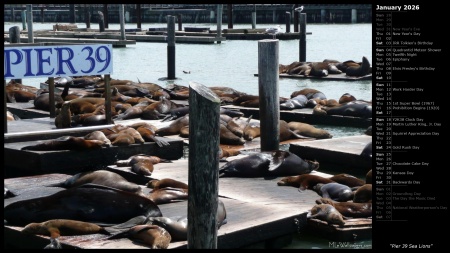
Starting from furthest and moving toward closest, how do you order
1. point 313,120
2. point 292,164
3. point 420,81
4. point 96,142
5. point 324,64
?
point 324,64 → point 313,120 → point 96,142 → point 292,164 → point 420,81

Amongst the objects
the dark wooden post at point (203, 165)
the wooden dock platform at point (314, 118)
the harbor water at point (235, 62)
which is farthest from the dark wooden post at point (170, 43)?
the dark wooden post at point (203, 165)

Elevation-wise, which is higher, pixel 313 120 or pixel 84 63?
pixel 84 63

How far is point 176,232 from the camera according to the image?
A: 6.08m

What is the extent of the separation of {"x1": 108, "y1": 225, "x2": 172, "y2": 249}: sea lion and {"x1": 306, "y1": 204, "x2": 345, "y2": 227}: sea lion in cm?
142

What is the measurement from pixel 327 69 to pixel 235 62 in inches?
406

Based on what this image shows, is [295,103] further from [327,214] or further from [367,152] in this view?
[327,214]

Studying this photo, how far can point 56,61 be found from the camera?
9672 millimetres

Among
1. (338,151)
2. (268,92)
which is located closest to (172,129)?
(268,92)

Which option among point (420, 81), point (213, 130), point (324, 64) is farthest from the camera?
point (324, 64)

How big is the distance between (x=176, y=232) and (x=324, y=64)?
15.6 metres

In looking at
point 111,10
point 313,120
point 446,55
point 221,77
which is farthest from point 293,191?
point 111,10

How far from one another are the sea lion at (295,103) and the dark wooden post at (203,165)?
27.2ft

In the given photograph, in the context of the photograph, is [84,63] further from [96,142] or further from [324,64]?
[324,64]

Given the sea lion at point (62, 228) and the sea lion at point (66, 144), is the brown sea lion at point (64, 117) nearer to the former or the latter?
the sea lion at point (66, 144)
